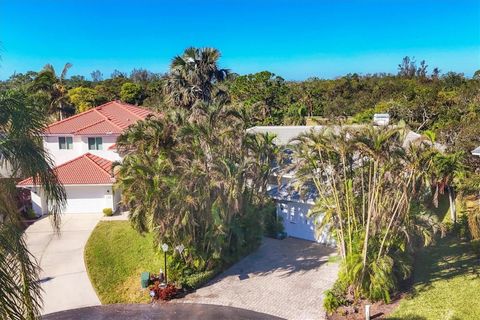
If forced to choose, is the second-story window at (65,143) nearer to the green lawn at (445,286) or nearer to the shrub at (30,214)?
the shrub at (30,214)

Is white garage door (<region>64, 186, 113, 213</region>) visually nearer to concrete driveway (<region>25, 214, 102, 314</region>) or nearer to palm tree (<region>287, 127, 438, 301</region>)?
concrete driveway (<region>25, 214, 102, 314</region>)

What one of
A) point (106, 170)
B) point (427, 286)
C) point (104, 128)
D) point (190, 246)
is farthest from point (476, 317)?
point (104, 128)

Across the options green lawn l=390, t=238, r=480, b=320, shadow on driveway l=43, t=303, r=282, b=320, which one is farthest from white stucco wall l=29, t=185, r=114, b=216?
green lawn l=390, t=238, r=480, b=320

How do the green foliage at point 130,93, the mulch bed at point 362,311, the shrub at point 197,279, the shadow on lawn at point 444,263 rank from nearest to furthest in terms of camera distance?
the mulch bed at point 362,311 → the shadow on lawn at point 444,263 → the shrub at point 197,279 → the green foliage at point 130,93

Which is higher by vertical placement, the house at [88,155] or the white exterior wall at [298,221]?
the house at [88,155]

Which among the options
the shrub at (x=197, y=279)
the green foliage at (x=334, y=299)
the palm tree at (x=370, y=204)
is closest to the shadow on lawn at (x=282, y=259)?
the shrub at (x=197, y=279)

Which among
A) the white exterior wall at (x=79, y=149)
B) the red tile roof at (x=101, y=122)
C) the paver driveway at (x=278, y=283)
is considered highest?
the red tile roof at (x=101, y=122)

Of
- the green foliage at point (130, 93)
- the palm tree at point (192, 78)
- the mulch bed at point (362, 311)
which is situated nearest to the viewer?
the mulch bed at point (362, 311)
